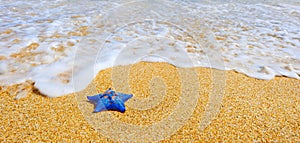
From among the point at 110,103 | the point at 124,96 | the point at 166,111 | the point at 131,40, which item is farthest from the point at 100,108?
the point at 131,40

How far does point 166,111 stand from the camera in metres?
2.05

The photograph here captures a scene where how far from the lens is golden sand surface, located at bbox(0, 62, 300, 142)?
175 cm

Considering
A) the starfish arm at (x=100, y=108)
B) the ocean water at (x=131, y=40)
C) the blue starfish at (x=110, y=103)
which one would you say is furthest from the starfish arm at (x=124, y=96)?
the ocean water at (x=131, y=40)

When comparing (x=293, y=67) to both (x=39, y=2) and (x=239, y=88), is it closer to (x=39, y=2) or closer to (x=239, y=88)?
(x=239, y=88)

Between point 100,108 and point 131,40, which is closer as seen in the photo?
point 100,108

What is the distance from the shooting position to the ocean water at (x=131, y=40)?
2762 mm

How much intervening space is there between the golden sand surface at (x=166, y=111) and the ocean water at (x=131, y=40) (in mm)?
228

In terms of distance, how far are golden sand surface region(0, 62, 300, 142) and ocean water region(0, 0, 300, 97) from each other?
0.23 m

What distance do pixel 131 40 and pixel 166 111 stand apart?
1.98m

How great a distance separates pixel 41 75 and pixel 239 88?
233 cm

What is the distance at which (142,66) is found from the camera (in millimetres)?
2879

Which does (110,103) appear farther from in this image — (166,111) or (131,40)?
(131,40)

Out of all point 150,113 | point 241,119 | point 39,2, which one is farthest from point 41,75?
point 39,2

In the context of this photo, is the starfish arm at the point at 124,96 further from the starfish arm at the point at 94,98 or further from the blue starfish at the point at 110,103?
the starfish arm at the point at 94,98
